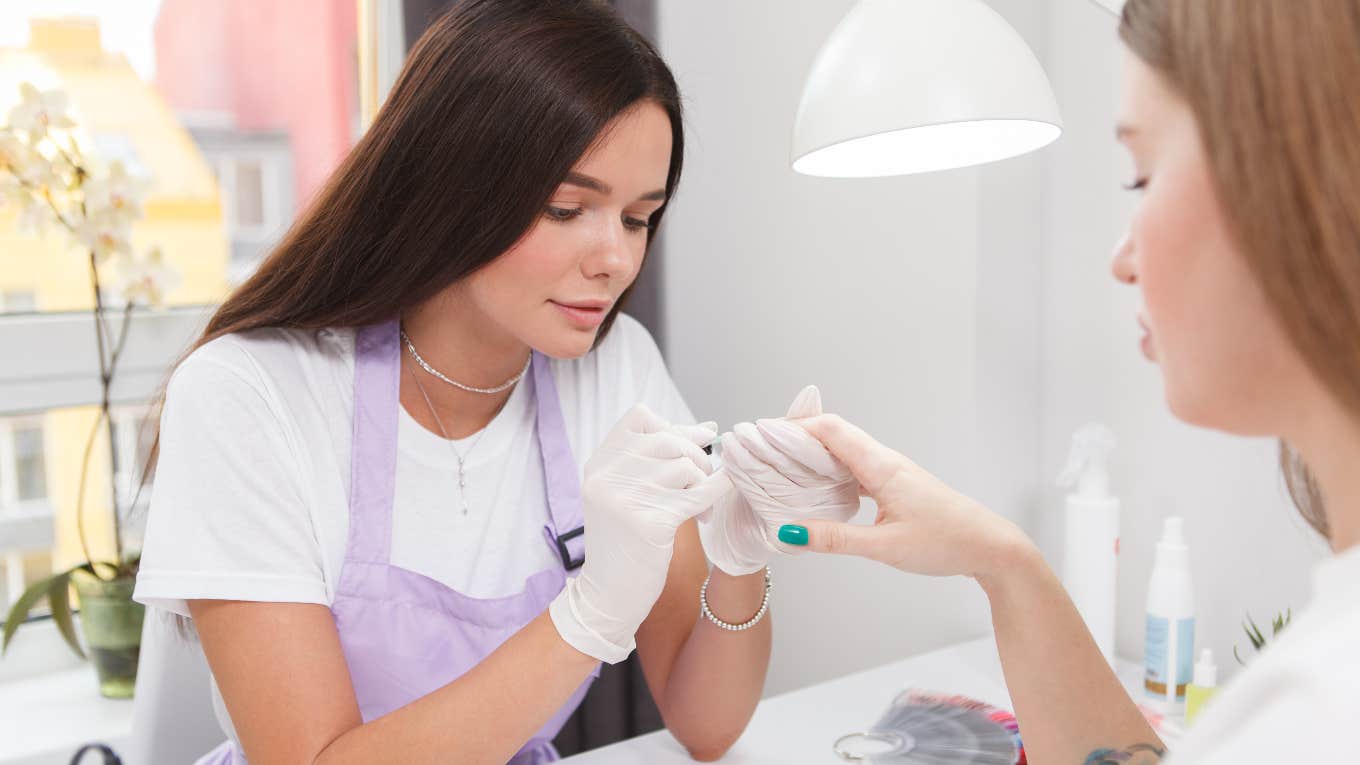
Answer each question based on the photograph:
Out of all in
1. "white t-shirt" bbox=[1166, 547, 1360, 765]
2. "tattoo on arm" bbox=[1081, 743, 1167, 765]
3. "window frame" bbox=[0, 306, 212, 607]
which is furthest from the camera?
"window frame" bbox=[0, 306, 212, 607]

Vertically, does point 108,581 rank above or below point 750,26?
below

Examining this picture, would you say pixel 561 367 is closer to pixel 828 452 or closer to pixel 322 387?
pixel 322 387

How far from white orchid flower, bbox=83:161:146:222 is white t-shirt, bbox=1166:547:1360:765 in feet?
5.01

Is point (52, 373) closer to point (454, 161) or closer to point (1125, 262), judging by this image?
point (454, 161)

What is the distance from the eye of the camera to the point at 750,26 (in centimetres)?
160

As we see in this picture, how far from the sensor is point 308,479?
1.08 meters

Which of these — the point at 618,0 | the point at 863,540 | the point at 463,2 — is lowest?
the point at 863,540

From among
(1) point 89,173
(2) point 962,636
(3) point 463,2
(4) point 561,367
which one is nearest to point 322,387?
(4) point 561,367

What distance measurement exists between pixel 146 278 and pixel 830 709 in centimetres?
119

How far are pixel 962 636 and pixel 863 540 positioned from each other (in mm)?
599

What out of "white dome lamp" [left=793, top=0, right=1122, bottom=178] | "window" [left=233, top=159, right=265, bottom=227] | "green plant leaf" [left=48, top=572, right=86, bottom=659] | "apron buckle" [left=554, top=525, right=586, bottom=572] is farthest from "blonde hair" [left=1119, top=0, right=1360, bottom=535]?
"window" [left=233, top=159, right=265, bottom=227]

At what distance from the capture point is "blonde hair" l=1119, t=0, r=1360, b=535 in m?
0.47

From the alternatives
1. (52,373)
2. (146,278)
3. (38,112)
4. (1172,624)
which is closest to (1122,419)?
(1172,624)

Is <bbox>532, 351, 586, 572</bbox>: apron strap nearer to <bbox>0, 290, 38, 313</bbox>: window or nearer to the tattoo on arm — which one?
the tattoo on arm
